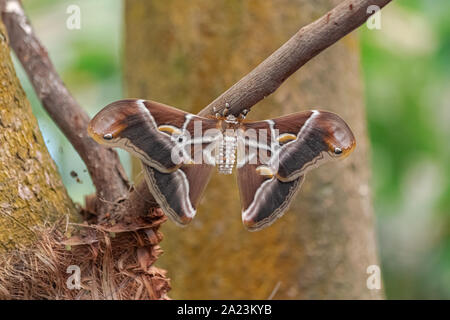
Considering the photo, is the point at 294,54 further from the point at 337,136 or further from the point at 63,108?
the point at 63,108

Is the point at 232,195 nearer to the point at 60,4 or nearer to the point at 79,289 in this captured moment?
the point at 79,289

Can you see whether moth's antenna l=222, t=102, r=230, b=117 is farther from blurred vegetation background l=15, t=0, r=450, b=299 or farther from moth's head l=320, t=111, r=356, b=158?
blurred vegetation background l=15, t=0, r=450, b=299

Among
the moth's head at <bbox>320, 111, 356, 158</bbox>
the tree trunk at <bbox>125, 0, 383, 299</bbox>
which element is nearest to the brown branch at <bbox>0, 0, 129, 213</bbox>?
the moth's head at <bbox>320, 111, 356, 158</bbox>

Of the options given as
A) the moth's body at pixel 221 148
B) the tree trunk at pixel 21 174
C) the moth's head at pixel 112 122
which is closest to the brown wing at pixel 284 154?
the moth's body at pixel 221 148

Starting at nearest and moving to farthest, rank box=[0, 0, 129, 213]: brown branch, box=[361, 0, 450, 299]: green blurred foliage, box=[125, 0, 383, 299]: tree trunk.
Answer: box=[0, 0, 129, 213]: brown branch
box=[125, 0, 383, 299]: tree trunk
box=[361, 0, 450, 299]: green blurred foliage

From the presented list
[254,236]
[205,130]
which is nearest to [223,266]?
[254,236]

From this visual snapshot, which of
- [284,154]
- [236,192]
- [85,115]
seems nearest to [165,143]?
[284,154]

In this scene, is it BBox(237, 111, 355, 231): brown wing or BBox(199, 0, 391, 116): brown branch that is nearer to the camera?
BBox(199, 0, 391, 116): brown branch
